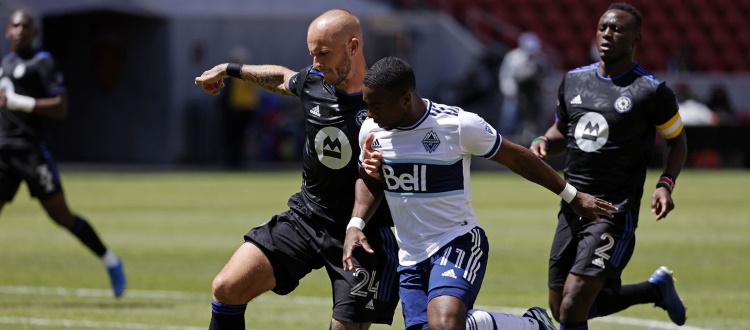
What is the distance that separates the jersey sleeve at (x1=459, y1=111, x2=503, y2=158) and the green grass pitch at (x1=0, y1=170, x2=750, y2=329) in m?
3.42

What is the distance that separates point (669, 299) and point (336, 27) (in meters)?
3.58

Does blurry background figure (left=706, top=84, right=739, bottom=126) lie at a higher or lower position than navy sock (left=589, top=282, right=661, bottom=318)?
lower

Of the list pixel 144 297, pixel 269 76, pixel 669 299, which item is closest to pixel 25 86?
pixel 144 297

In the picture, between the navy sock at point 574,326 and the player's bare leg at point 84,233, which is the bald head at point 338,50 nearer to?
the navy sock at point 574,326

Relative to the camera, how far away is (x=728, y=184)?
25656 millimetres

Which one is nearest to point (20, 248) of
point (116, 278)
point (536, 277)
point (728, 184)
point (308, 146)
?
point (116, 278)

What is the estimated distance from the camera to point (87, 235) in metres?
11.4

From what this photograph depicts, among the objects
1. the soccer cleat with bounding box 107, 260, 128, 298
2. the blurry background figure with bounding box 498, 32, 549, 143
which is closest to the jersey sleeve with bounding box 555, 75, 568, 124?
the soccer cleat with bounding box 107, 260, 128, 298

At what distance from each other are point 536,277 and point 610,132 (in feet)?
16.1

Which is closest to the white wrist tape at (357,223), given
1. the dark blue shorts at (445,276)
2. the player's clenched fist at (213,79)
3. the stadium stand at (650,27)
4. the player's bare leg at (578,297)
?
the dark blue shorts at (445,276)

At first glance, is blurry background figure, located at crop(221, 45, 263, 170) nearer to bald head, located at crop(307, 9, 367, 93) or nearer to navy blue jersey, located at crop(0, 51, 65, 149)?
navy blue jersey, located at crop(0, 51, 65, 149)

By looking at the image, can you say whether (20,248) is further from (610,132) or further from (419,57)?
(419,57)

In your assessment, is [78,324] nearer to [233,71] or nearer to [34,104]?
[34,104]

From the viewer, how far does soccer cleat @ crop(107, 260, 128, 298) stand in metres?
11.4
